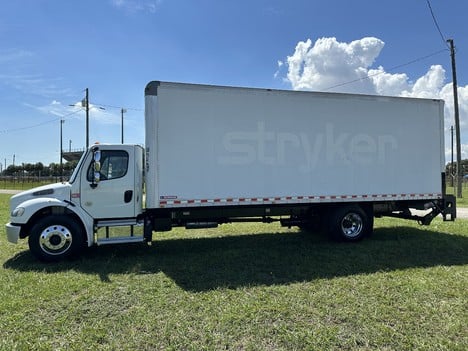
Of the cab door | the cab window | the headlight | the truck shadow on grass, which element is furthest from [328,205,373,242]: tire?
the headlight

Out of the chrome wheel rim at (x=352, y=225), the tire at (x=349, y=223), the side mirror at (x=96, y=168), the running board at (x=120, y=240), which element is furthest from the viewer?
the chrome wheel rim at (x=352, y=225)

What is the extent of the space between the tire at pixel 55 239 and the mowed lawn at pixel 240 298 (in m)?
0.23

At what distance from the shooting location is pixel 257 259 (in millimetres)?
7000

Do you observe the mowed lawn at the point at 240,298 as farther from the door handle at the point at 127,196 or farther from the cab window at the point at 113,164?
the cab window at the point at 113,164

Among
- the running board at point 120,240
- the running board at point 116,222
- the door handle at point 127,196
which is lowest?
the running board at point 120,240

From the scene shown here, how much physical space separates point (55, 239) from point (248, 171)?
153 inches

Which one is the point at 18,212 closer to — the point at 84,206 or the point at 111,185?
the point at 84,206

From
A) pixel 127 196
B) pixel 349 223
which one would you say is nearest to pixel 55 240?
pixel 127 196

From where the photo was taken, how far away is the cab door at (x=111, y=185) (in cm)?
721

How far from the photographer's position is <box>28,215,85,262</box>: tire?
6.81 meters

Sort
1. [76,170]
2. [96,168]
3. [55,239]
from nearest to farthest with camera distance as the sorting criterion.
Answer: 1. [55,239]
2. [96,168]
3. [76,170]

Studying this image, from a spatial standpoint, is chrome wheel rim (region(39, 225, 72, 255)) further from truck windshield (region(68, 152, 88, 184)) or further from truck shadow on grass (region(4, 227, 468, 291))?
truck windshield (region(68, 152, 88, 184))

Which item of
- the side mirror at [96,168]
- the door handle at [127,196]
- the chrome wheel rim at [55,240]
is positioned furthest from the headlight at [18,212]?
the door handle at [127,196]

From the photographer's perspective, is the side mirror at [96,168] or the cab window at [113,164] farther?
the cab window at [113,164]
